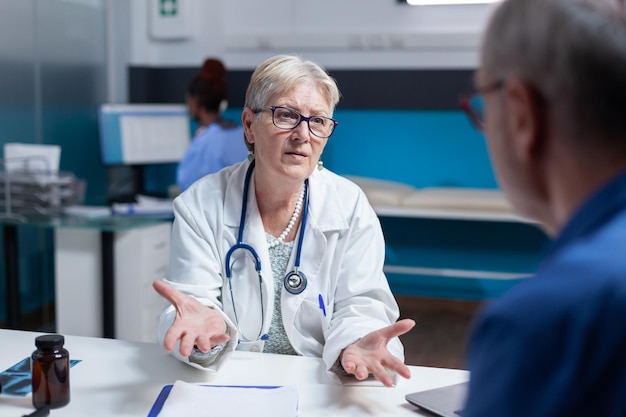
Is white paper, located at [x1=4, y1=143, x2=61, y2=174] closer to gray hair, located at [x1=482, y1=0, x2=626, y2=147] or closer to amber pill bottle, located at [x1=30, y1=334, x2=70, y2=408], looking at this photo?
amber pill bottle, located at [x1=30, y1=334, x2=70, y2=408]

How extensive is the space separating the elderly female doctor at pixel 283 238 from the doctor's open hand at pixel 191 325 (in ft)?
0.40

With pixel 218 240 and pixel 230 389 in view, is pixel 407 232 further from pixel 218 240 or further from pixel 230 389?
pixel 230 389

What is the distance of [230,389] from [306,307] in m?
0.42

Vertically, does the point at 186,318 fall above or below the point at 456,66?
below

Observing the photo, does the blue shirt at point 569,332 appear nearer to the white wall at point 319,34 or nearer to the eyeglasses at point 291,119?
the eyeglasses at point 291,119

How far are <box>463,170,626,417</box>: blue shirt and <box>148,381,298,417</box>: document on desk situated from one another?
25.3 inches

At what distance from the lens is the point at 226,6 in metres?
4.68

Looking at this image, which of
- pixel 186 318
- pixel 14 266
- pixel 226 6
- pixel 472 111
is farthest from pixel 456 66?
pixel 472 111

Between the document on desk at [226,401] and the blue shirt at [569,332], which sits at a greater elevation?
the blue shirt at [569,332]

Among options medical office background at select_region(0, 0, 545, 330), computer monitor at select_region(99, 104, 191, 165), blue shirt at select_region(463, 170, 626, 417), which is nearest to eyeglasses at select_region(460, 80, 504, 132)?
blue shirt at select_region(463, 170, 626, 417)

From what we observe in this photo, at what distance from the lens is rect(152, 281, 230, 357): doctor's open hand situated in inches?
51.7

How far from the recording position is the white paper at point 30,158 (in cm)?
341

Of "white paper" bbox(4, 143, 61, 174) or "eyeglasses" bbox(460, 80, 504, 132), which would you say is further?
"white paper" bbox(4, 143, 61, 174)

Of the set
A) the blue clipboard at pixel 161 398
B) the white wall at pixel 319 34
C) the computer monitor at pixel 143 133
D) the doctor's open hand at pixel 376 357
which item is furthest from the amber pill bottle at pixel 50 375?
the white wall at pixel 319 34
